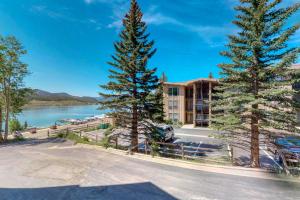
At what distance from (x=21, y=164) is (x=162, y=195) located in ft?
24.7

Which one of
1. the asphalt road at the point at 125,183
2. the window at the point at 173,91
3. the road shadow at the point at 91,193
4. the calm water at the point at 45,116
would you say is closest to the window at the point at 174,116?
the window at the point at 173,91

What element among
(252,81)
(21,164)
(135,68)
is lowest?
(21,164)

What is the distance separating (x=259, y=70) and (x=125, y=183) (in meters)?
8.22

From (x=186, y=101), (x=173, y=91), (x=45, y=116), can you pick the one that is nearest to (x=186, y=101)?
(x=186, y=101)

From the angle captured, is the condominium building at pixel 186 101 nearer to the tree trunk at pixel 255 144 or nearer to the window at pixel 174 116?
the window at pixel 174 116

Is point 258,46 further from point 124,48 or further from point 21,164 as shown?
point 21,164

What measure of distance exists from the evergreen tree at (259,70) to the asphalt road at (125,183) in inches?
123

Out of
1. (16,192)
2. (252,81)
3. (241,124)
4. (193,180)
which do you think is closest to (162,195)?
(193,180)

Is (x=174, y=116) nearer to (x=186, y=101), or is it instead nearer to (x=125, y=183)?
(x=186, y=101)

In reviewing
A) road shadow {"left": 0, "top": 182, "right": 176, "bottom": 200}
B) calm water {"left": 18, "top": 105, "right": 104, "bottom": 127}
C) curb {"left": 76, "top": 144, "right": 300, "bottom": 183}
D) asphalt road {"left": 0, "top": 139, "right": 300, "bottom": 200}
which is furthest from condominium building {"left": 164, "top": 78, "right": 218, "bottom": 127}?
calm water {"left": 18, "top": 105, "right": 104, "bottom": 127}

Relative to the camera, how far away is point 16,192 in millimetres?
5582

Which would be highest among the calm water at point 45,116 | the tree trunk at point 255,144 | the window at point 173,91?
the window at point 173,91

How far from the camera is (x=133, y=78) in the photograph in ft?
40.2

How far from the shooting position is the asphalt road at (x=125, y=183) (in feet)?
17.7
